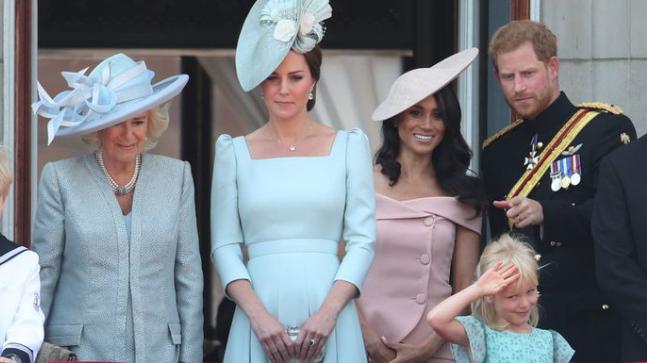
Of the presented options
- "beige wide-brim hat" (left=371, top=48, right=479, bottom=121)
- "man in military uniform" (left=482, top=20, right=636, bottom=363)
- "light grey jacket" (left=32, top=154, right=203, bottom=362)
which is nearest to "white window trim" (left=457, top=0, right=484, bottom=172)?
"man in military uniform" (left=482, top=20, right=636, bottom=363)

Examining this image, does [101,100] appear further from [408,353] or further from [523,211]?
[523,211]

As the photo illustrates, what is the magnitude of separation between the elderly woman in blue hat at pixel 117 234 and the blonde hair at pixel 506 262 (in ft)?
3.03

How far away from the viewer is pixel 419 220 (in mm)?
6887

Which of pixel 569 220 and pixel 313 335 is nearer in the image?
pixel 313 335

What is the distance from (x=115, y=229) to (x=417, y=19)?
11.3 feet

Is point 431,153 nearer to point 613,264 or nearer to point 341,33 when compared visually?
point 613,264

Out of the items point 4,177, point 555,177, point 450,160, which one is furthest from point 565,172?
point 4,177

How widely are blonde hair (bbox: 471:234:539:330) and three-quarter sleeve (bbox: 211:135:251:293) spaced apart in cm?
75

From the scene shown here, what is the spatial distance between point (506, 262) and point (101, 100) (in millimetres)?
1411

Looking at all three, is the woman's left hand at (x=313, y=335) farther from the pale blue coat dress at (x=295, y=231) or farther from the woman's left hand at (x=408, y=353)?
the woman's left hand at (x=408, y=353)

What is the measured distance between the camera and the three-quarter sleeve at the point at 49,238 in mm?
6344

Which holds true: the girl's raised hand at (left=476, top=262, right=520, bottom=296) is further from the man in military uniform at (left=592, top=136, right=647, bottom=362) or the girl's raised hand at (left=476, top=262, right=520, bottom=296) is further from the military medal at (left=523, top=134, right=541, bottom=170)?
the military medal at (left=523, top=134, right=541, bottom=170)

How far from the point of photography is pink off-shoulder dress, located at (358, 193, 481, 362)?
22.5 feet

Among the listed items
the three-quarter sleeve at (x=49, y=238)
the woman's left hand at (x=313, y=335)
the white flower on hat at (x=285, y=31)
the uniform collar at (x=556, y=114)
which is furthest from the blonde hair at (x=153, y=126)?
the uniform collar at (x=556, y=114)
